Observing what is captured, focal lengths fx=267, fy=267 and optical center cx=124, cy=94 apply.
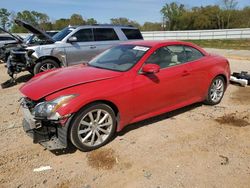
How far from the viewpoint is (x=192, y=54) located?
5402 millimetres

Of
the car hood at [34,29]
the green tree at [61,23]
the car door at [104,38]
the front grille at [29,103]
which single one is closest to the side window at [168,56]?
the front grille at [29,103]

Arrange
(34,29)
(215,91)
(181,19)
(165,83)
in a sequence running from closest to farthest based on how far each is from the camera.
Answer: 1. (165,83)
2. (215,91)
3. (34,29)
4. (181,19)

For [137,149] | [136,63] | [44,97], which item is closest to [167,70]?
[136,63]

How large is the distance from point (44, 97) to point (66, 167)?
101 centimetres

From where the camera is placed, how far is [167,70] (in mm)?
4770

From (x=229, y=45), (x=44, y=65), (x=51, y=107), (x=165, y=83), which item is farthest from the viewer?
(x=229, y=45)

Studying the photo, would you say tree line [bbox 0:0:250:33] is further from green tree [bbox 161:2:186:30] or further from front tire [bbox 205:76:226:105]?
front tire [bbox 205:76:226:105]

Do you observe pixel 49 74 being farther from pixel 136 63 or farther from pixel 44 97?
pixel 136 63

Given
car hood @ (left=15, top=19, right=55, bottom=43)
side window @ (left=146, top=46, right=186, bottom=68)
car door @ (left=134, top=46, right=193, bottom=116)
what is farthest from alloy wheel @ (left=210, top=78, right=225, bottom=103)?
car hood @ (left=15, top=19, right=55, bottom=43)

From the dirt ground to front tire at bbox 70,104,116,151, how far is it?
0.48 ft

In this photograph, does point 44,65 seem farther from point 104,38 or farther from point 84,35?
point 104,38

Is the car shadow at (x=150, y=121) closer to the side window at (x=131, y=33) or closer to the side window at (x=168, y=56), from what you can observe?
the side window at (x=168, y=56)

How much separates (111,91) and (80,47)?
5374mm

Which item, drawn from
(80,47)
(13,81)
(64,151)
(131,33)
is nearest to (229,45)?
(131,33)
